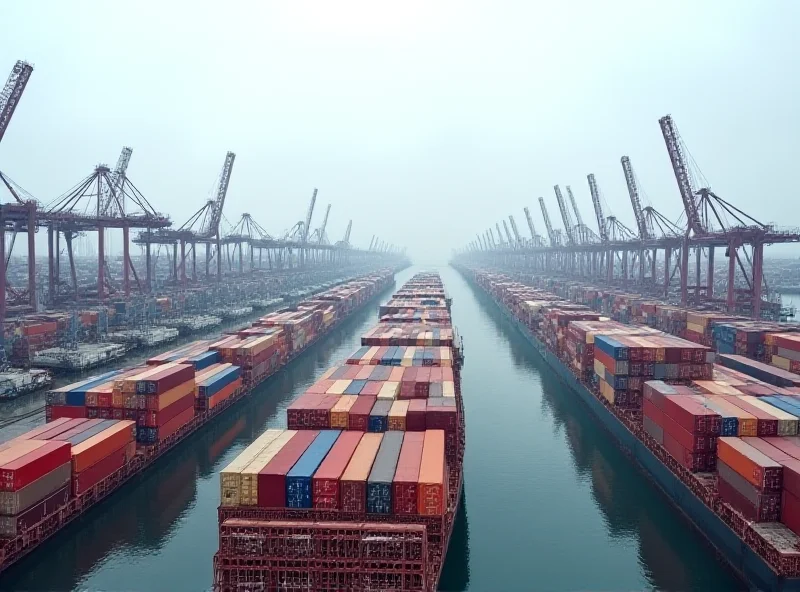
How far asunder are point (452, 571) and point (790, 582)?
11868mm

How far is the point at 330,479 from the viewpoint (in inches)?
698

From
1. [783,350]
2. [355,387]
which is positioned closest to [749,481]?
[355,387]

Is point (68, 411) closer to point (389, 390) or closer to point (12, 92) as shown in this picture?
point (389, 390)

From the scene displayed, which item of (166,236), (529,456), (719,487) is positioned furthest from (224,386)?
(166,236)

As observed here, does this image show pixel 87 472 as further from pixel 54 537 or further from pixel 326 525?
pixel 326 525

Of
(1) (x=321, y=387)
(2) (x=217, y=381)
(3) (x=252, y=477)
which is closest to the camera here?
(3) (x=252, y=477)

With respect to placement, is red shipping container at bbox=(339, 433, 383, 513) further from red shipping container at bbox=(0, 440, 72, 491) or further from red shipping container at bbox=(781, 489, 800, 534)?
red shipping container at bbox=(781, 489, 800, 534)

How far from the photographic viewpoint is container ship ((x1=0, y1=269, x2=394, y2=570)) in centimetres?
2144

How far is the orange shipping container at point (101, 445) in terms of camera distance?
24750 millimetres

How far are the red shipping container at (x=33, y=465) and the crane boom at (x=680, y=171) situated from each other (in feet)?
247

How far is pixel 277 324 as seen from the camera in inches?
2473

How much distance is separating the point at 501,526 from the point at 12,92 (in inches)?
2443

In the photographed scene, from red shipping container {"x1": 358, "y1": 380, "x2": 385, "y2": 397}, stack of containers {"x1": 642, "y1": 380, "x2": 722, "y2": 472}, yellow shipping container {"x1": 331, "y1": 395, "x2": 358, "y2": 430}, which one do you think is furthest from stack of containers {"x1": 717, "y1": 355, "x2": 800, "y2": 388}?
yellow shipping container {"x1": 331, "y1": 395, "x2": 358, "y2": 430}

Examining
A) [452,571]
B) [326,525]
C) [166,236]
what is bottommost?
[452,571]
